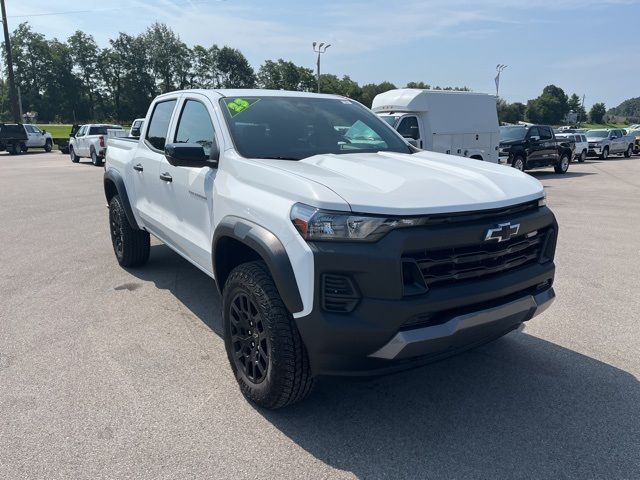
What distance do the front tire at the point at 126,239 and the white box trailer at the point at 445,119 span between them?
842 centimetres

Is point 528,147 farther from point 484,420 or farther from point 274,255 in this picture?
point 274,255

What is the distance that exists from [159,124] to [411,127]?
9.74 m

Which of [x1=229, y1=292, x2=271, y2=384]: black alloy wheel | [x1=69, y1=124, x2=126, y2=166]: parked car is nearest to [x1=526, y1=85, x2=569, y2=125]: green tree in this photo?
[x1=69, y1=124, x2=126, y2=166]: parked car

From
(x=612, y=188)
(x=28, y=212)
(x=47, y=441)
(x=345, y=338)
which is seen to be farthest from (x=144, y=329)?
(x=612, y=188)

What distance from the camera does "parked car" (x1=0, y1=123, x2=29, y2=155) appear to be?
1241 inches

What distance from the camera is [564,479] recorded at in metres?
2.56

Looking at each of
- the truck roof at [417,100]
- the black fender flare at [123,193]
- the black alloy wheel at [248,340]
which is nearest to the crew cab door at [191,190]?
the black alloy wheel at [248,340]

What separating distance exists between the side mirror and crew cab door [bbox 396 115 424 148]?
419 inches

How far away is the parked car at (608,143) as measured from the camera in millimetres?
30906

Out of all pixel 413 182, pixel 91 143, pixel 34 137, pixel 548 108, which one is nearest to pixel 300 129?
pixel 413 182

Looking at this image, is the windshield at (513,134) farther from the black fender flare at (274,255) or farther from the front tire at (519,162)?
the black fender flare at (274,255)

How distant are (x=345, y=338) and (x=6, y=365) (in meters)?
2.77

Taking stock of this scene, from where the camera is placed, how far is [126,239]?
19.8 ft

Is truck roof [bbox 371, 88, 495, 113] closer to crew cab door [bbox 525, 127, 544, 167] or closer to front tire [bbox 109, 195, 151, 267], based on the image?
crew cab door [bbox 525, 127, 544, 167]
